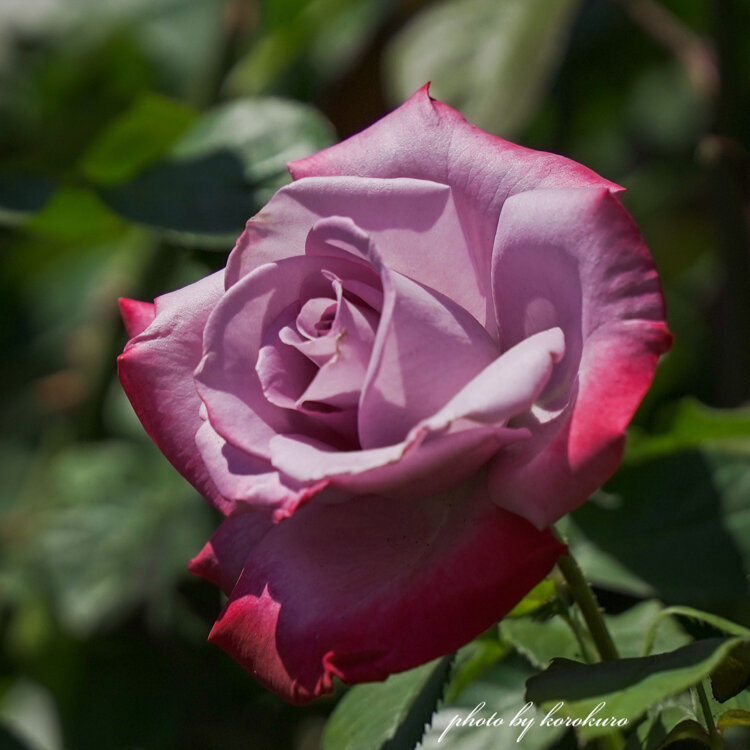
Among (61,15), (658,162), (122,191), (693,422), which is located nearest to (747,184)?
(693,422)

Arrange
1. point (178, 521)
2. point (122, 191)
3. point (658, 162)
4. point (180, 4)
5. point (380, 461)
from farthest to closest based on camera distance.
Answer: point (180, 4) < point (658, 162) < point (178, 521) < point (122, 191) < point (380, 461)

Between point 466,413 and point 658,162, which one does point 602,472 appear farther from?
point 658,162

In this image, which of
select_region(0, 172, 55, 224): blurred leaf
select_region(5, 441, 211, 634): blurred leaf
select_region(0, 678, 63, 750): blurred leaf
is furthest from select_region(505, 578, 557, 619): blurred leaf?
select_region(0, 678, 63, 750): blurred leaf

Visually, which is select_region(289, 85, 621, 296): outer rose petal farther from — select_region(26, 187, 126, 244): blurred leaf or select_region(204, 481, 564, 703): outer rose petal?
select_region(26, 187, 126, 244): blurred leaf

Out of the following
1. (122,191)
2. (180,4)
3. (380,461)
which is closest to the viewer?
(380,461)

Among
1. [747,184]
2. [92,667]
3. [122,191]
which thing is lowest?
[92,667]

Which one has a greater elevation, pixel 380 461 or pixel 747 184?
pixel 380 461

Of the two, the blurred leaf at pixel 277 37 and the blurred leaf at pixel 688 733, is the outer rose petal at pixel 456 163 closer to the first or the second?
the blurred leaf at pixel 688 733
